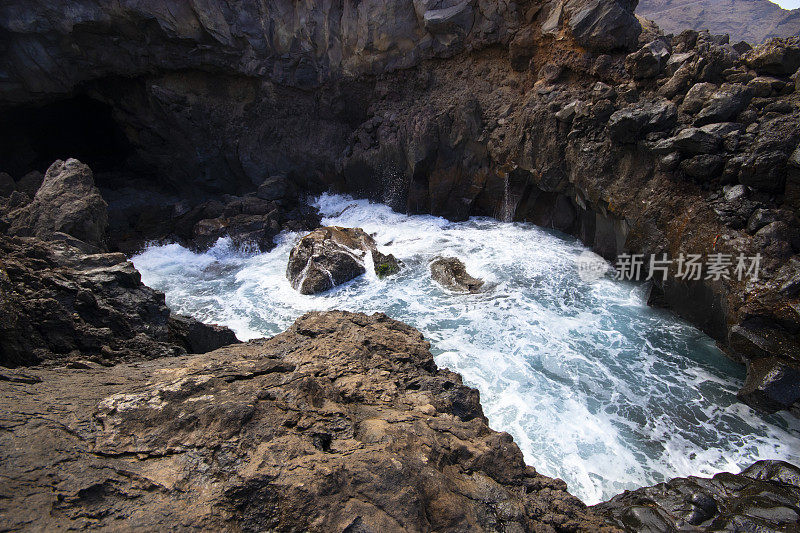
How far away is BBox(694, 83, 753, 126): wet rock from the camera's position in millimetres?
8195

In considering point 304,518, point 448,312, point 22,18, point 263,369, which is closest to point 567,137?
point 448,312

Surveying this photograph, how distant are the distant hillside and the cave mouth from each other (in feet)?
139

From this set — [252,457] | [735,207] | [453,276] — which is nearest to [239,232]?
[453,276]

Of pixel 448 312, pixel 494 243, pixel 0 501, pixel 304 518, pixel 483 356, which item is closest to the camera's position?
pixel 0 501

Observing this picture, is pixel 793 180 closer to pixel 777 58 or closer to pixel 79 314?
pixel 777 58

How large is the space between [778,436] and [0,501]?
27.9 ft

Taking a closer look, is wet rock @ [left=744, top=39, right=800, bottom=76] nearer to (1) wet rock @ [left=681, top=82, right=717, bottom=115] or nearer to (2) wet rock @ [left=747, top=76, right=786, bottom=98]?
(2) wet rock @ [left=747, top=76, right=786, bottom=98]

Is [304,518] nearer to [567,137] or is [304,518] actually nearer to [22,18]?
[567,137]

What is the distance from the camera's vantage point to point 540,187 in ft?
40.5

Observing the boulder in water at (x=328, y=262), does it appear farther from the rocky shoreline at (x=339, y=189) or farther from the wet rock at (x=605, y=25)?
the wet rock at (x=605, y=25)

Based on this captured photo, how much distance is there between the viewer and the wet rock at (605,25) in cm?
1075

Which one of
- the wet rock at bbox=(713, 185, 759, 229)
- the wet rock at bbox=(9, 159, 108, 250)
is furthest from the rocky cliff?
the wet rock at bbox=(9, 159, 108, 250)

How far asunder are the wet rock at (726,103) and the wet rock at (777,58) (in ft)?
2.49

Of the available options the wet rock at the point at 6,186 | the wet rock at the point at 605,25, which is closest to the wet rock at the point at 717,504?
the wet rock at the point at 605,25
